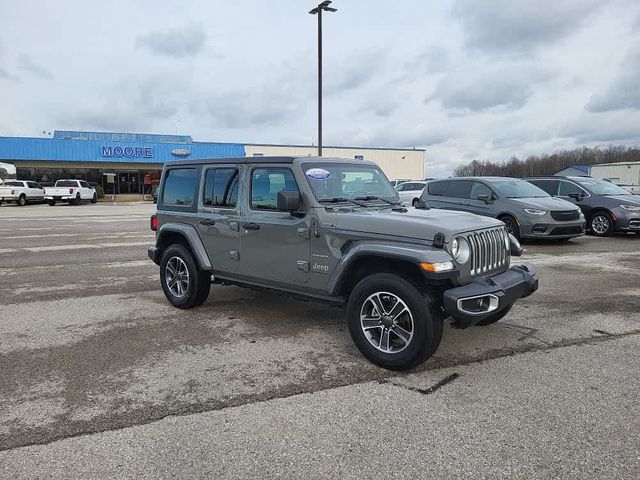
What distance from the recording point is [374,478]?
2756 millimetres

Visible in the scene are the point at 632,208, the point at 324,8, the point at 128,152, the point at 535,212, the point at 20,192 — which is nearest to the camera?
the point at 535,212

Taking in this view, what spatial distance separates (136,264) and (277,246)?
555 centimetres

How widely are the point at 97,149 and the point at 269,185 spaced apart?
46615 millimetres

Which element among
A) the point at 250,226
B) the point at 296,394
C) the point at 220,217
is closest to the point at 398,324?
the point at 296,394

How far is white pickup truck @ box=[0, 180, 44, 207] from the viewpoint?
1303 inches

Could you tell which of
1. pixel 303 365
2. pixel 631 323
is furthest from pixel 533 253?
pixel 303 365

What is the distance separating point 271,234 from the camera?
5.22m

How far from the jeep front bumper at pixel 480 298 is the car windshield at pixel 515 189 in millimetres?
8594

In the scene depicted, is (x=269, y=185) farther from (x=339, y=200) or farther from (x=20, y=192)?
(x=20, y=192)

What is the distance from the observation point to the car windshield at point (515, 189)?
41.2 ft

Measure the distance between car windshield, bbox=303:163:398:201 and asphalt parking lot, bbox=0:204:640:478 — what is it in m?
1.46

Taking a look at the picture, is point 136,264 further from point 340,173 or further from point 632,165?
point 632,165

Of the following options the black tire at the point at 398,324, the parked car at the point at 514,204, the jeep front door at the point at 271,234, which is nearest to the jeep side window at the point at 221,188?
the jeep front door at the point at 271,234

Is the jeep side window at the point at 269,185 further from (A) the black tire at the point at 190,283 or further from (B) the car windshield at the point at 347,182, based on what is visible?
(A) the black tire at the point at 190,283
